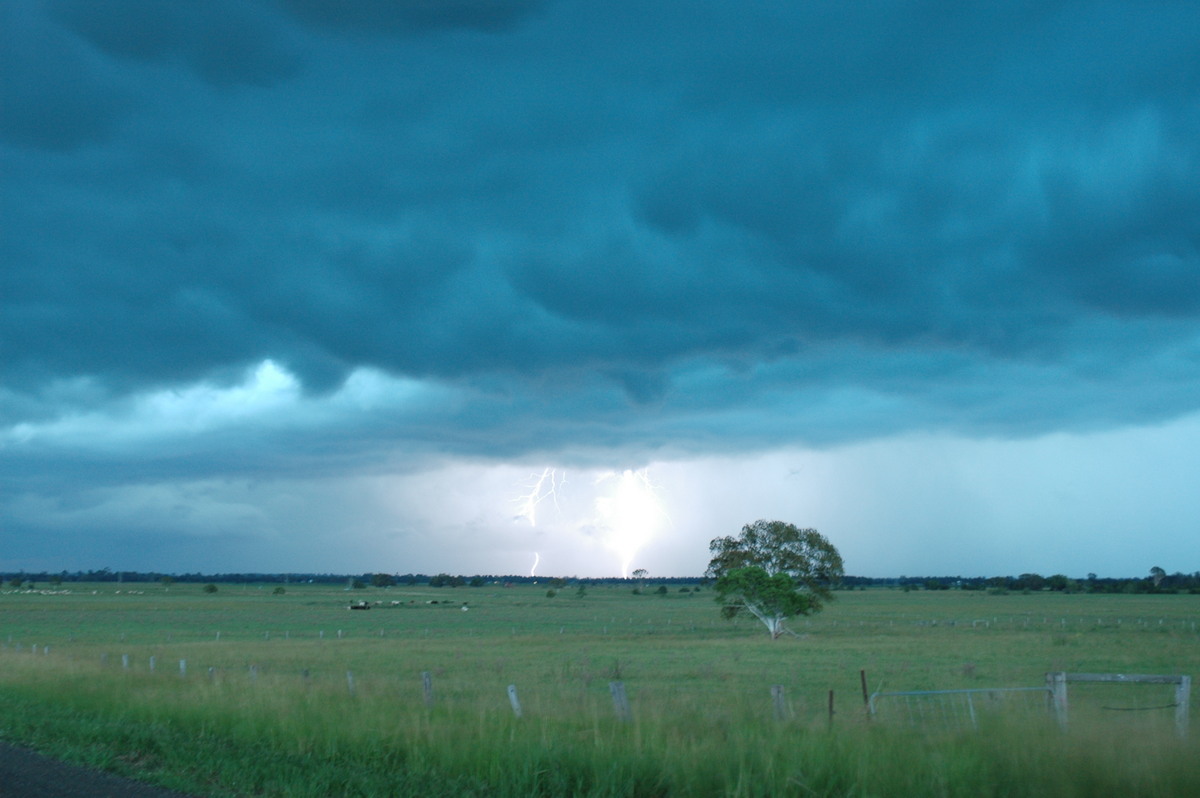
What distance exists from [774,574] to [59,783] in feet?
185

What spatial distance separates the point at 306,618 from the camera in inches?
3634

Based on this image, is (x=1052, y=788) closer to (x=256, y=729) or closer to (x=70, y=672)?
(x=256, y=729)

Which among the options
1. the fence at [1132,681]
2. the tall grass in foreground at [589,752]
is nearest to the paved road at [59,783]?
the tall grass in foreground at [589,752]

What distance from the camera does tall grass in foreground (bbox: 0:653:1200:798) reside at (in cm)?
885

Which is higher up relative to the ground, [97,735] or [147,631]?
[97,735]

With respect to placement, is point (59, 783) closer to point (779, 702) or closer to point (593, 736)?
point (593, 736)

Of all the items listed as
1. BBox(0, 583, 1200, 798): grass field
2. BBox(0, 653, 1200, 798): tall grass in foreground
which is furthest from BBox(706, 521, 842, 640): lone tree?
BBox(0, 653, 1200, 798): tall grass in foreground

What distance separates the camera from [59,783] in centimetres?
1092

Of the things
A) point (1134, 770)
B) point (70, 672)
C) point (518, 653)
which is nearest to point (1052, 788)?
point (1134, 770)

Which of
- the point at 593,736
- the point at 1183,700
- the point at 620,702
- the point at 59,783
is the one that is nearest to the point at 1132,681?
the point at 1183,700

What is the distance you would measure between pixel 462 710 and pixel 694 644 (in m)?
38.9

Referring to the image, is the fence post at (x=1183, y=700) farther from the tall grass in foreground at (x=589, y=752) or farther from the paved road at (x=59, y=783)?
the paved road at (x=59, y=783)

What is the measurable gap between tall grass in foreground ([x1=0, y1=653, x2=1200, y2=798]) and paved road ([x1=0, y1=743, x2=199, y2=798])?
344 mm

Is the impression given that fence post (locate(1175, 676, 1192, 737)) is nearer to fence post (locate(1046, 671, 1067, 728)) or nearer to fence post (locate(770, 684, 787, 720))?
fence post (locate(1046, 671, 1067, 728))
